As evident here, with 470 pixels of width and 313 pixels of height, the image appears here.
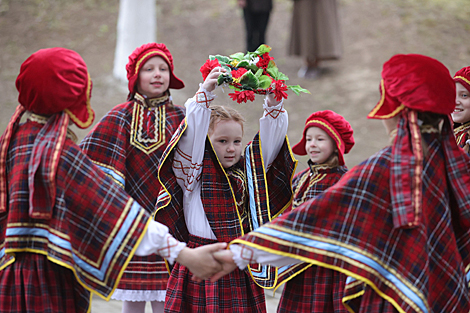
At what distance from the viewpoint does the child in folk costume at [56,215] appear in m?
2.79

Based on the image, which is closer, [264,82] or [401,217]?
[401,217]

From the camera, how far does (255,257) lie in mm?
2895

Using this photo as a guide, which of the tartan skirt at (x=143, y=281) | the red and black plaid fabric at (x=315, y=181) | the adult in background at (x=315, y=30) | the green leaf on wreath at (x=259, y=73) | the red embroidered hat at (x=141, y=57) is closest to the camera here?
the green leaf on wreath at (x=259, y=73)

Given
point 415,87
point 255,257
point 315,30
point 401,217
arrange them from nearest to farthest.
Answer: point 401,217
point 415,87
point 255,257
point 315,30

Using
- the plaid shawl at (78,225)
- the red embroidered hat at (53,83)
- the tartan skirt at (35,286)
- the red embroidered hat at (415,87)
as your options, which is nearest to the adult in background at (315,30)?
the red embroidered hat at (415,87)

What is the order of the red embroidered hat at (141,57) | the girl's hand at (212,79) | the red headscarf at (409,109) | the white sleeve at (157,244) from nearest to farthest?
the red headscarf at (409,109)
the white sleeve at (157,244)
the girl's hand at (212,79)
the red embroidered hat at (141,57)

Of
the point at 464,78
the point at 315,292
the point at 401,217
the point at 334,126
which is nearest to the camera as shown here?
the point at 401,217

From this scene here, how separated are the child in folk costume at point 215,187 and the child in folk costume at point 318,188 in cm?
14

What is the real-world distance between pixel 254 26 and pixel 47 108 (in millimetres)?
8600

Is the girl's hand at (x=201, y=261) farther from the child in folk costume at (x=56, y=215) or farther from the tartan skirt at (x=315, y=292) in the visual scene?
the tartan skirt at (x=315, y=292)

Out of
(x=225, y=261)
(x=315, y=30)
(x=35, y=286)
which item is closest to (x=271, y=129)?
(x=225, y=261)

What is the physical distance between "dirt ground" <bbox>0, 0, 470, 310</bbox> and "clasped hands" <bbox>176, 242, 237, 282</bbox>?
21.2ft

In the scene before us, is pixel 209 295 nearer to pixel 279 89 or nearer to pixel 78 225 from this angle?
pixel 78 225

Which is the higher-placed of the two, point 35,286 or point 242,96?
point 242,96
